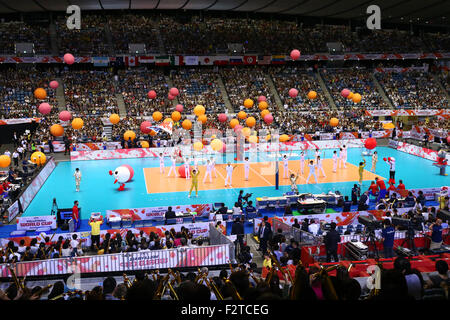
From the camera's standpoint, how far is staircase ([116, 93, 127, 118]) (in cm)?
3996

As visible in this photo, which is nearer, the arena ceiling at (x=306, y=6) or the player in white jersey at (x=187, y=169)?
the player in white jersey at (x=187, y=169)

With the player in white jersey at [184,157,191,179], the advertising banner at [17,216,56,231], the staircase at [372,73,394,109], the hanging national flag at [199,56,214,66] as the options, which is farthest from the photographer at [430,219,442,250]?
the hanging national flag at [199,56,214,66]

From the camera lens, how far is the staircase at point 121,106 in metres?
40.0

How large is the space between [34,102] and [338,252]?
33861 millimetres

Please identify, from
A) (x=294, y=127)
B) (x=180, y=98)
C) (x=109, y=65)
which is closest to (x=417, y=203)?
(x=294, y=127)

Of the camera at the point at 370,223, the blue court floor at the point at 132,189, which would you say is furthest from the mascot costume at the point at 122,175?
the camera at the point at 370,223

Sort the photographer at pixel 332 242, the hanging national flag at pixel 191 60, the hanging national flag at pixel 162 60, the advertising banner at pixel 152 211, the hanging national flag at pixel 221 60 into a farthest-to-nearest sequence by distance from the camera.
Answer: the hanging national flag at pixel 221 60, the hanging national flag at pixel 191 60, the hanging national flag at pixel 162 60, the advertising banner at pixel 152 211, the photographer at pixel 332 242

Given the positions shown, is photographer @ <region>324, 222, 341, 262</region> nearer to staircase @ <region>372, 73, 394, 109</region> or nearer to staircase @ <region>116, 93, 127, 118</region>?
staircase @ <region>116, 93, 127, 118</region>

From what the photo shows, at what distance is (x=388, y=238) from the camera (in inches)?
519

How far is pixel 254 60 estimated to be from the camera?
48500 mm

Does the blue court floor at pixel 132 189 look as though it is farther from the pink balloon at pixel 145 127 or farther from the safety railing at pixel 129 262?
the safety railing at pixel 129 262

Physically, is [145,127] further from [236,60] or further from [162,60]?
[236,60]

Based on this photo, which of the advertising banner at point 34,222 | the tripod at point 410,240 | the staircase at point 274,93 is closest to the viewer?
the tripod at point 410,240

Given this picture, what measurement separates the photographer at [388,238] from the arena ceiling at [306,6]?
96.9 ft
